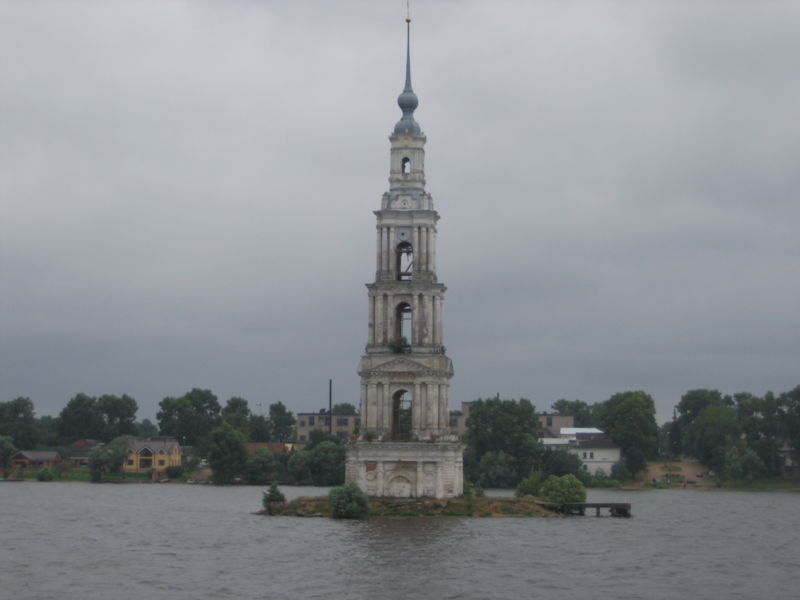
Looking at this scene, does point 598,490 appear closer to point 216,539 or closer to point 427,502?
point 427,502

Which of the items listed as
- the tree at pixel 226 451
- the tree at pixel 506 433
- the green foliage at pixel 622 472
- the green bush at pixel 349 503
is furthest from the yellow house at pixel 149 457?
the green bush at pixel 349 503

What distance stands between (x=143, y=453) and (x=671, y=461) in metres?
77.3

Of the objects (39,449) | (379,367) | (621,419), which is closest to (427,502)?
(379,367)

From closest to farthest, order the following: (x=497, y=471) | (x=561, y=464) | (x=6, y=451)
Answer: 1. (x=497, y=471)
2. (x=561, y=464)
3. (x=6, y=451)

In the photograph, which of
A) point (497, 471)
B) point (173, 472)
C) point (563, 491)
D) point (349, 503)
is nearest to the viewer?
point (349, 503)

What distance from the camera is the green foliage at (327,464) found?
483 ft

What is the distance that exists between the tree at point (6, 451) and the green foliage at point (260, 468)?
126 ft

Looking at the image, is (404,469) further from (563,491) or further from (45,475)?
(45,475)

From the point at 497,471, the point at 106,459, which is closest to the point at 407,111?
the point at 497,471

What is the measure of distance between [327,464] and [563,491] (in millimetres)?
58154

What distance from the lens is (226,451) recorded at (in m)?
157

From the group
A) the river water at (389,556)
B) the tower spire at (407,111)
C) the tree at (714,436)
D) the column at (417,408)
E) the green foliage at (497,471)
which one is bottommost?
the river water at (389,556)

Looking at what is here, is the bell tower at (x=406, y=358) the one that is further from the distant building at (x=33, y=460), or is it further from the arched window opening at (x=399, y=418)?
the distant building at (x=33, y=460)

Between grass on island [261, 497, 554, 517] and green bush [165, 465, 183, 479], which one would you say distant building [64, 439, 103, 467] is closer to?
green bush [165, 465, 183, 479]
